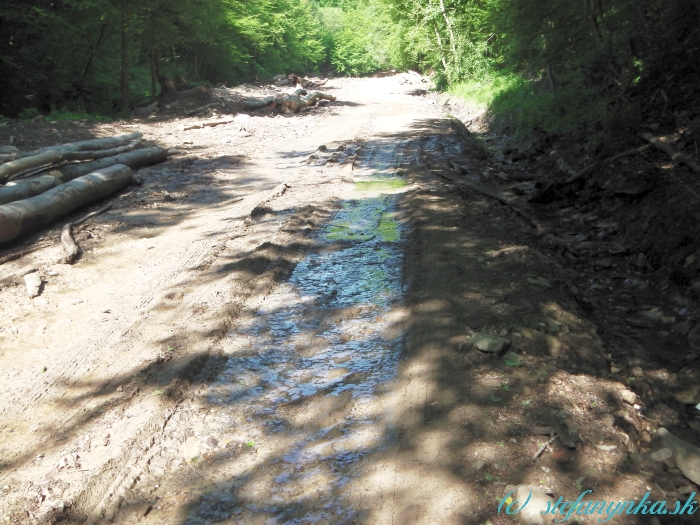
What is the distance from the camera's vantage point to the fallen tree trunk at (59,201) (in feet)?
23.4

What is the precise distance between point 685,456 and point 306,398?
238 centimetres

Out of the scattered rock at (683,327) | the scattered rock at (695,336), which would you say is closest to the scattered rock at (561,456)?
the scattered rock at (695,336)

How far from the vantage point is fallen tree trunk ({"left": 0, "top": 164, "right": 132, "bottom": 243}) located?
23.4 feet

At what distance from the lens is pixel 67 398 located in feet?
13.3

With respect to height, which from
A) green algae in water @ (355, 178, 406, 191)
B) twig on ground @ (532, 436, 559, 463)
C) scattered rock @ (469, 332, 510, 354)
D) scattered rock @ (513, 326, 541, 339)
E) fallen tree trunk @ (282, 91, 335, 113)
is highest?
scattered rock @ (469, 332, 510, 354)

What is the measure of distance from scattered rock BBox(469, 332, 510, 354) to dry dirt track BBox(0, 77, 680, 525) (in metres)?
0.10

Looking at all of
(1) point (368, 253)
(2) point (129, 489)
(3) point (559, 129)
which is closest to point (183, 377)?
(2) point (129, 489)

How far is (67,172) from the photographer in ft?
31.3

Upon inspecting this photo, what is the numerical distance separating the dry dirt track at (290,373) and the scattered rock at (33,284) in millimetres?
78

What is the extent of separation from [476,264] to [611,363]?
6.01 feet

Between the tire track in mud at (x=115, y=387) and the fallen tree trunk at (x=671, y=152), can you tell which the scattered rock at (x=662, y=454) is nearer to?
the tire track in mud at (x=115, y=387)

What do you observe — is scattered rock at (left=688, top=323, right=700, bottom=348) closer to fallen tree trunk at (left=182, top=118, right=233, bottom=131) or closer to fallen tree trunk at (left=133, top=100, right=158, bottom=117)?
fallen tree trunk at (left=182, top=118, right=233, bottom=131)

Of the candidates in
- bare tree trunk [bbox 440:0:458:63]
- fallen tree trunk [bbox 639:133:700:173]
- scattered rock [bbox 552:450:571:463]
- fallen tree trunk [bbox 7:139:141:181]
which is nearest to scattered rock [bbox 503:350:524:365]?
scattered rock [bbox 552:450:571:463]

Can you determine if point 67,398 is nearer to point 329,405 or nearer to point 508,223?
point 329,405
